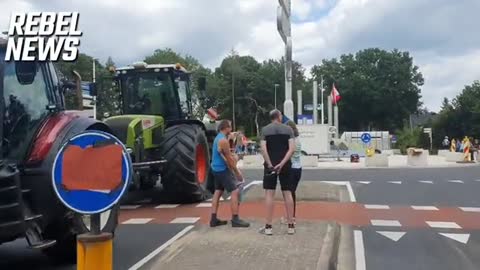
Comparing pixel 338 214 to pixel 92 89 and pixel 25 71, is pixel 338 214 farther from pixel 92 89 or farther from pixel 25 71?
pixel 25 71

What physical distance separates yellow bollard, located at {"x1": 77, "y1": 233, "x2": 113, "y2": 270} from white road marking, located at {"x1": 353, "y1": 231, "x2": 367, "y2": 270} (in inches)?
184

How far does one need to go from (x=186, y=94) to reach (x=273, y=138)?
6.72 meters

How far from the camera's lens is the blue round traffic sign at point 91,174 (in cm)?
451

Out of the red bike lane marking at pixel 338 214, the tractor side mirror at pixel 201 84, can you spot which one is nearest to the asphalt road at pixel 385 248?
the red bike lane marking at pixel 338 214

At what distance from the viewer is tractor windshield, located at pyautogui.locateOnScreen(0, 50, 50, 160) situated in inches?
283

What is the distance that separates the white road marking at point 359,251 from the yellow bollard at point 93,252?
15.3 feet

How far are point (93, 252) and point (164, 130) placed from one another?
451 inches

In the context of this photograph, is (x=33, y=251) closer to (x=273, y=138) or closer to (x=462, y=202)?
(x=273, y=138)

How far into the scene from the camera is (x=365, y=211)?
14.5m

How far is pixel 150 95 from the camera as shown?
16750mm

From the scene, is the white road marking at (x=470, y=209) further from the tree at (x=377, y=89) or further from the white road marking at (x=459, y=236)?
the tree at (x=377, y=89)

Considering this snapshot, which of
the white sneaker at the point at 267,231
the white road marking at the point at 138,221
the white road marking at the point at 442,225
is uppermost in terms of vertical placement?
the white sneaker at the point at 267,231

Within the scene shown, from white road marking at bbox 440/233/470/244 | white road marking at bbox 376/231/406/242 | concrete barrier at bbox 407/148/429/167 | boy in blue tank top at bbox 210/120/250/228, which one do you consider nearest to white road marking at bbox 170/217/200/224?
boy in blue tank top at bbox 210/120/250/228

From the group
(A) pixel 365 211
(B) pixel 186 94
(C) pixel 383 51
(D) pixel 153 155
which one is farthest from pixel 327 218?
(C) pixel 383 51
